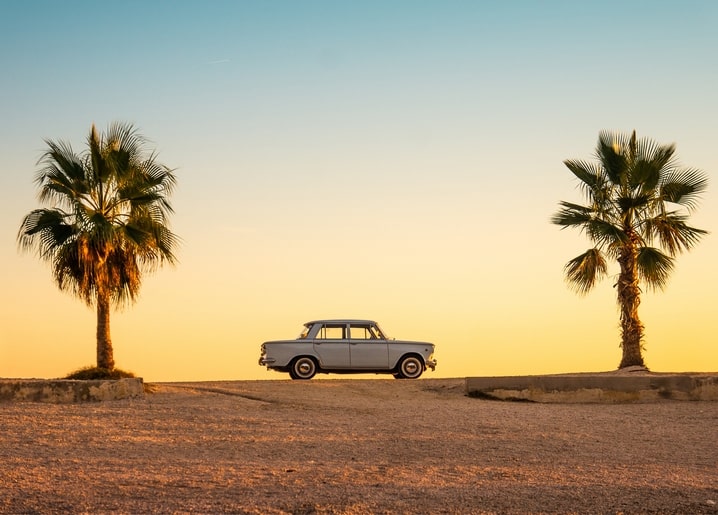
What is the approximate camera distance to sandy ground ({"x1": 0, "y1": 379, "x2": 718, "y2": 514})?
8.22 metres

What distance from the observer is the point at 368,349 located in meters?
21.0

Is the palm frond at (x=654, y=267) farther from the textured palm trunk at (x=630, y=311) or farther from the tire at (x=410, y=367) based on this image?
the tire at (x=410, y=367)

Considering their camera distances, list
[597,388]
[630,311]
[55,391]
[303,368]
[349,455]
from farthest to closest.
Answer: [630,311] → [303,368] → [597,388] → [55,391] → [349,455]

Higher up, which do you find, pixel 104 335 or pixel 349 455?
pixel 104 335

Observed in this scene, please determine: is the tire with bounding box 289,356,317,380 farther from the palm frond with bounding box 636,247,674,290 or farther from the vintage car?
the palm frond with bounding box 636,247,674,290

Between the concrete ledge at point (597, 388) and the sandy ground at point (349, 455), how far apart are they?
1.77ft

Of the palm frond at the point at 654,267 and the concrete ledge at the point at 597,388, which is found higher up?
the palm frond at the point at 654,267

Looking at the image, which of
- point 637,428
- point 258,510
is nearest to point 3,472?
point 258,510

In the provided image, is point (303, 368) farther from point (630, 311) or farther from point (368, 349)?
point (630, 311)

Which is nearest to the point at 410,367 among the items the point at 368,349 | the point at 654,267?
the point at 368,349

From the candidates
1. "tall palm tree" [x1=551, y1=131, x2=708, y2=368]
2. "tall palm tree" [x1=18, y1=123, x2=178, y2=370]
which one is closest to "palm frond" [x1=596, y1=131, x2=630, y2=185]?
"tall palm tree" [x1=551, y1=131, x2=708, y2=368]

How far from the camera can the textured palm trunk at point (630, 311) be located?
77.4 feet

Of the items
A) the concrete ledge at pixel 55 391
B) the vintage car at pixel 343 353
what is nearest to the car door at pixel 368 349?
the vintage car at pixel 343 353

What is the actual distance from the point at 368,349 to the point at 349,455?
32.8ft
